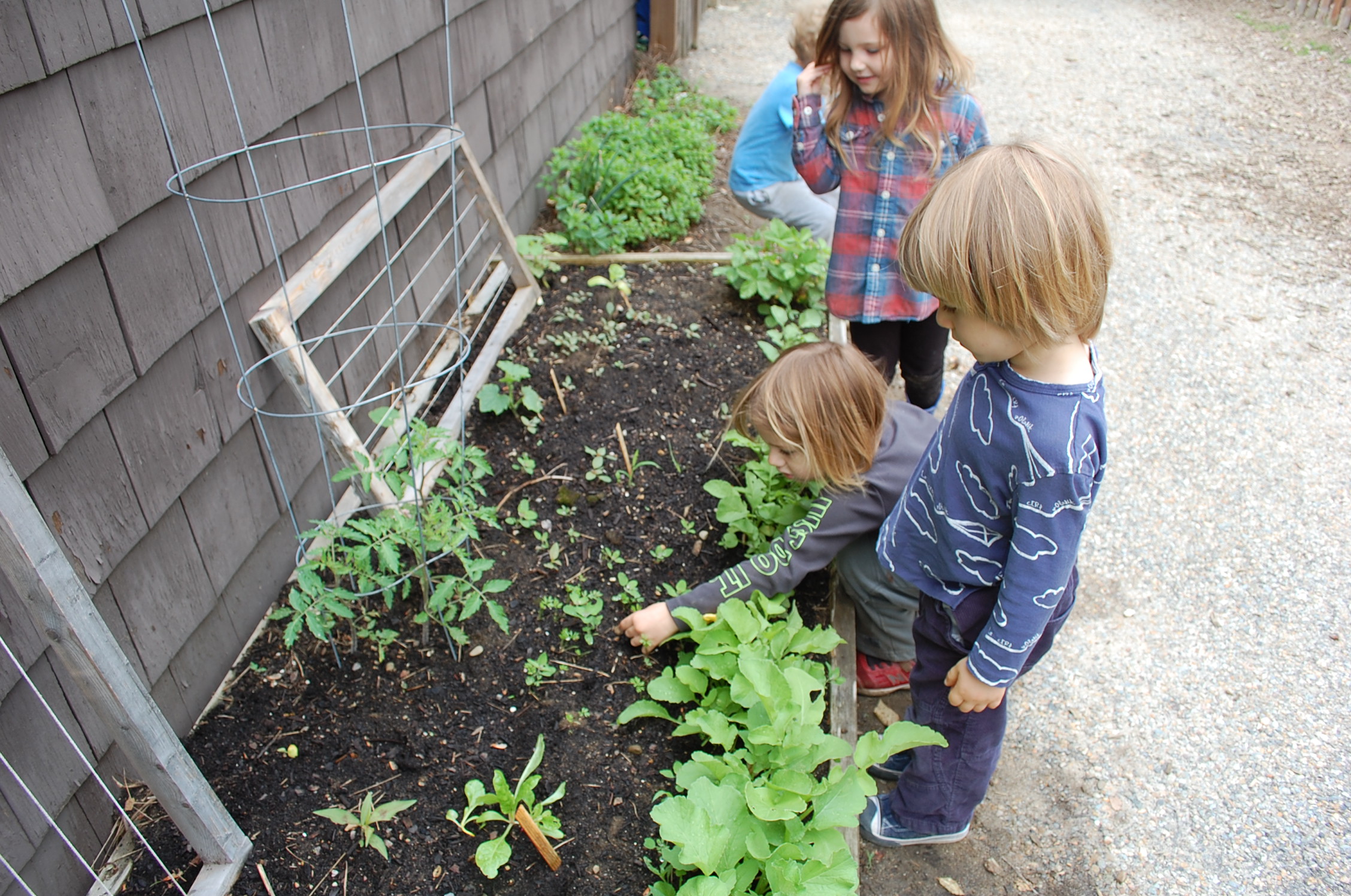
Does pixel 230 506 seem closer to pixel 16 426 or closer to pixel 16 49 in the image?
pixel 16 426

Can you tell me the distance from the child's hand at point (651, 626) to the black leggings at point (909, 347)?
3.70 ft

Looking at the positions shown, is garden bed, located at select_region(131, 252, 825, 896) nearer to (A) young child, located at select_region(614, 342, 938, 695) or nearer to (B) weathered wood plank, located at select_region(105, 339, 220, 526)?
(A) young child, located at select_region(614, 342, 938, 695)

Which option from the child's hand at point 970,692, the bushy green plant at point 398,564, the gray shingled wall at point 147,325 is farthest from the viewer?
the bushy green plant at point 398,564

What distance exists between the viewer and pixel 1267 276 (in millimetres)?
4293

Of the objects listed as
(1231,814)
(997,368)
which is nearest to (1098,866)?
(1231,814)

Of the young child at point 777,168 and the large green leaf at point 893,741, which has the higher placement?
the young child at point 777,168

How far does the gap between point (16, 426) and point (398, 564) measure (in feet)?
2.38

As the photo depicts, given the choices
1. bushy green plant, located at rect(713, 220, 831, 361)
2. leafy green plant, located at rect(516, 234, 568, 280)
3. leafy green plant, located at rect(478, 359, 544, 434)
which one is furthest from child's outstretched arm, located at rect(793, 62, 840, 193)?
leafy green plant, located at rect(516, 234, 568, 280)

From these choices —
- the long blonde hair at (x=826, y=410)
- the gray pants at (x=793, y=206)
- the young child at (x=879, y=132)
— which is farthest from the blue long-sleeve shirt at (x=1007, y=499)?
the gray pants at (x=793, y=206)

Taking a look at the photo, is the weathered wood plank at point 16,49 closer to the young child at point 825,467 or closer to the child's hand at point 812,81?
the young child at point 825,467

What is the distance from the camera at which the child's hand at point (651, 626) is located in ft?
7.02

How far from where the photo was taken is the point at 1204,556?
2.91 m

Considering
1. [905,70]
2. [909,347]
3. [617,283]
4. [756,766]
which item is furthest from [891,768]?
[617,283]

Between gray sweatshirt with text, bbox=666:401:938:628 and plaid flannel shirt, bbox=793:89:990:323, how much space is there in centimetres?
64
